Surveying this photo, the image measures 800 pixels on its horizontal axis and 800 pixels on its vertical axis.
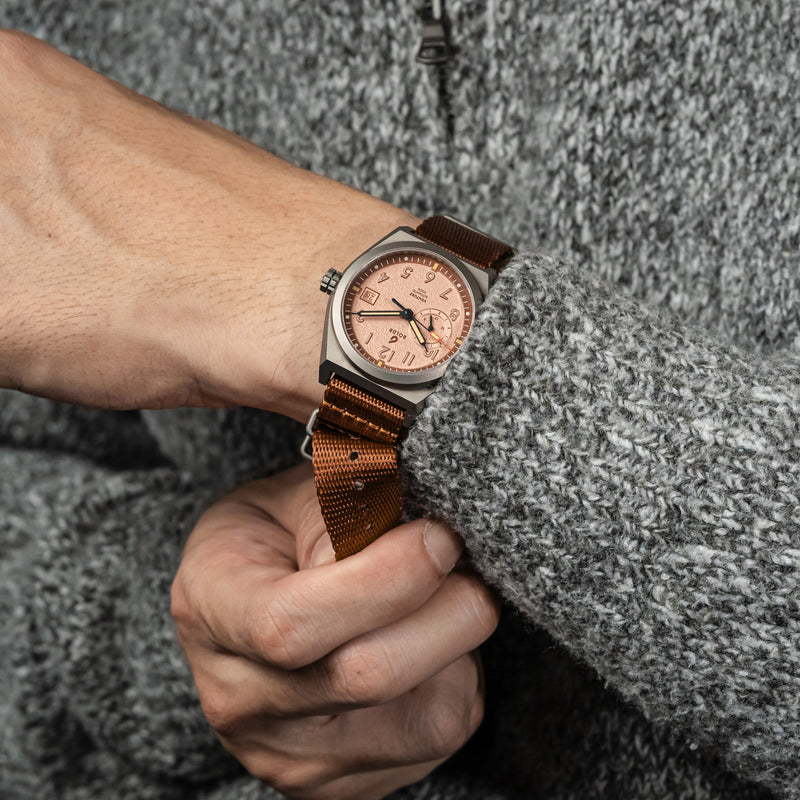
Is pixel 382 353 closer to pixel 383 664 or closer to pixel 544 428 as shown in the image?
pixel 544 428

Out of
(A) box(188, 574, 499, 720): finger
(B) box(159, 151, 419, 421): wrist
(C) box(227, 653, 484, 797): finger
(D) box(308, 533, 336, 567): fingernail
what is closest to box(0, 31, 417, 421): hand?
(B) box(159, 151, 419, 421): wrist

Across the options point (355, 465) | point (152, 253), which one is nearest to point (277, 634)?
point (355, 465)

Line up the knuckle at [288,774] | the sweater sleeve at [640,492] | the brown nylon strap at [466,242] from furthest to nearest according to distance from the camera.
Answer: the knuckle at [288,774]
the brown nylon strap at [466,242]
the sweater sleeve at [640,492]

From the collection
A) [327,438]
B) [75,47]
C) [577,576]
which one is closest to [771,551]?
[577,576]

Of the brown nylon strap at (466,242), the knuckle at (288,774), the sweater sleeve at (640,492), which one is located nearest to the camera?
the sweater sleeve at (640,492)

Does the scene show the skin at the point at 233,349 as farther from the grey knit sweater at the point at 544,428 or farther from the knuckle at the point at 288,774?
the grey knit sweater at the point at 544,428

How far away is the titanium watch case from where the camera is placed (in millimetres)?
690

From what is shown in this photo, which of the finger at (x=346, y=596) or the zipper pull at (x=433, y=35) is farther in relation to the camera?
the zipper pull at (x=433, y=35)

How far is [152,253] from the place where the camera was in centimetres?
79

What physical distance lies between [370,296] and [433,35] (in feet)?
1.25

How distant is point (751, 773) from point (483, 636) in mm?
269

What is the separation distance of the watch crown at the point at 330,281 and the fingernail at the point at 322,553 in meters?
0.25

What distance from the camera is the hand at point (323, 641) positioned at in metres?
0.69

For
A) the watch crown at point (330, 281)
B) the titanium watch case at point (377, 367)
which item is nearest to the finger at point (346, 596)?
the titanium watch case at point (377, 367)
